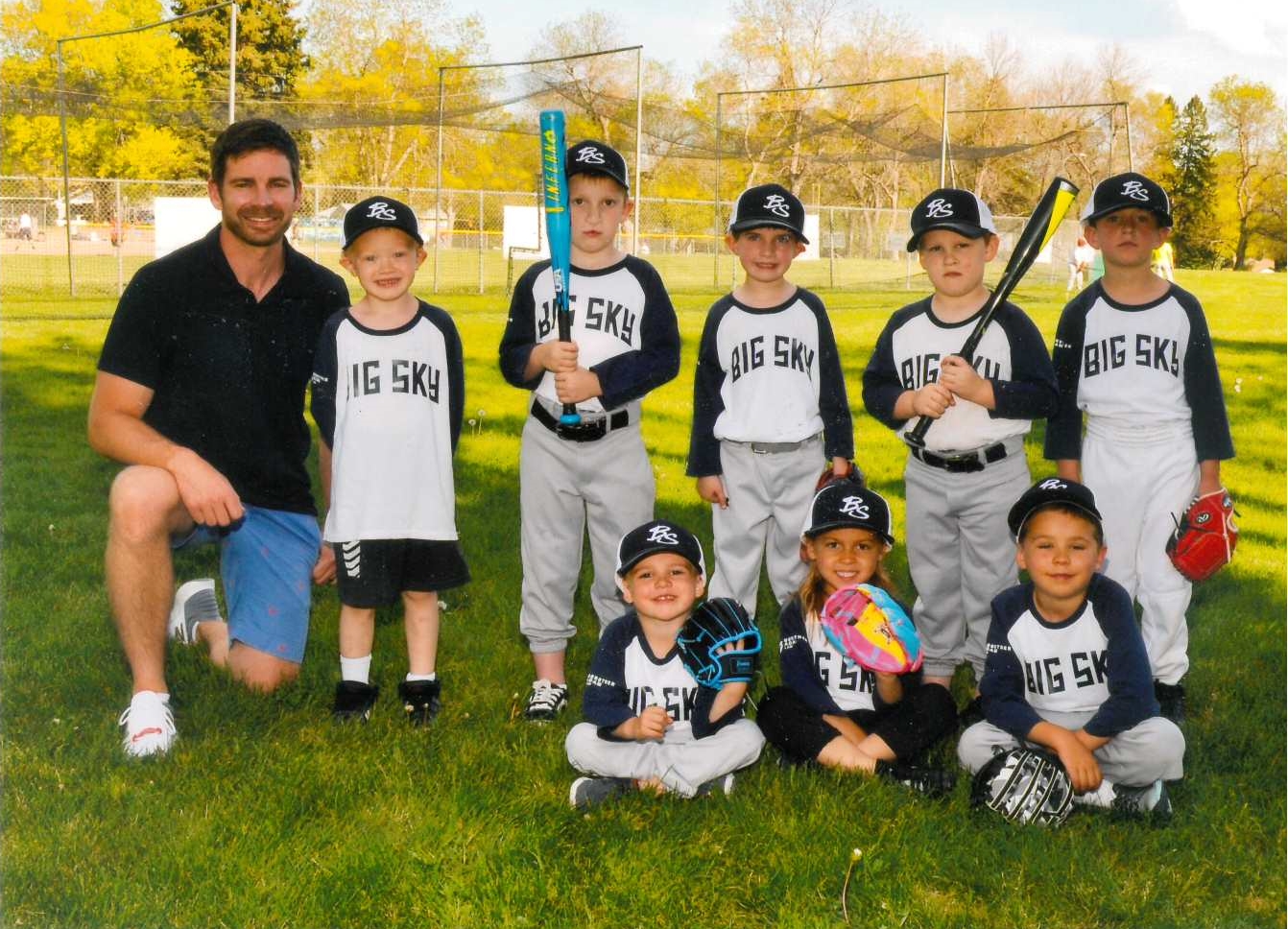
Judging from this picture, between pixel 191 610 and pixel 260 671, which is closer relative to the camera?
pixel 260 671

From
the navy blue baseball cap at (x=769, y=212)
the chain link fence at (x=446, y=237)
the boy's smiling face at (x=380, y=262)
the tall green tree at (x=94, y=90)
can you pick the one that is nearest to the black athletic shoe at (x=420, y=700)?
the boy's smiling face at (x=380, y=262)

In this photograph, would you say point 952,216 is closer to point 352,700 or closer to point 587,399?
point 587,399

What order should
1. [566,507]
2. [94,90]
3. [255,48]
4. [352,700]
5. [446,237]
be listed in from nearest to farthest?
[352,700] < [566,507] < [94,90] < [446,237] < [255,48]

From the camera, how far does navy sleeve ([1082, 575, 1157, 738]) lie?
352 centimetres

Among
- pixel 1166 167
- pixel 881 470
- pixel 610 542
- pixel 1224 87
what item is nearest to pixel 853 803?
pixel 610 542

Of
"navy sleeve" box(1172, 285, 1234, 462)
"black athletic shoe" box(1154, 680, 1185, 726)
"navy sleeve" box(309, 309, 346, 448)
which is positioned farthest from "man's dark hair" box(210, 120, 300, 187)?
Result: "black athletic shoe" box(1154, 680, 1185, 726)

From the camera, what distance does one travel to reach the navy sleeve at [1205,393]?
14.0 feet

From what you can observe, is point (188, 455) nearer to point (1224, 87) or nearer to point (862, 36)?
point (862, 36)

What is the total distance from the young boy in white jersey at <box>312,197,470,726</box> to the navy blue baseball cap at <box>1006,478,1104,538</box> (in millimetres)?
1793

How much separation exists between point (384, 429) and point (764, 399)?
1.34m

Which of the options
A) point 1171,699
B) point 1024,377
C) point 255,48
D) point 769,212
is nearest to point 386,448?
point 769,212

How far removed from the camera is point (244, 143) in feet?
13.9

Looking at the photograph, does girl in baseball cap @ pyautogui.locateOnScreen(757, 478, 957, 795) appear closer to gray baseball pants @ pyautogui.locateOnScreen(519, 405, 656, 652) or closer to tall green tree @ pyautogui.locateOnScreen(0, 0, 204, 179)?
gray baseball pants @ pyautogui.locateOnScreen(519, 405, 656, 652)

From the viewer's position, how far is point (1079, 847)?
3291mm
